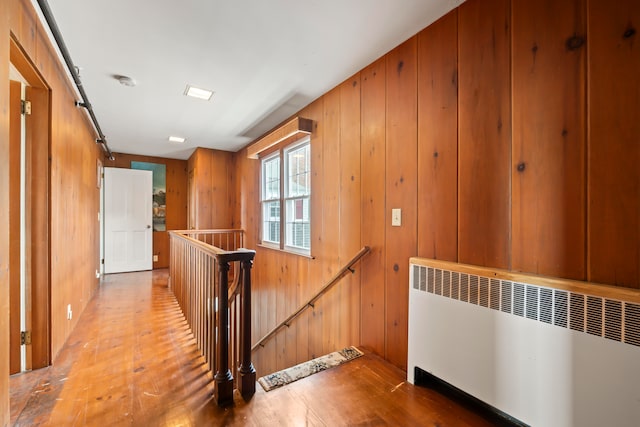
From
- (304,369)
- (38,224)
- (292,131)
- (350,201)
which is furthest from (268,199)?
(304,369)

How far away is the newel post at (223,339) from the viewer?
5.36 feet

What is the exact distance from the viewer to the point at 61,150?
2.41m

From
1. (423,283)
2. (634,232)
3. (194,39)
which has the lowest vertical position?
(423,283)

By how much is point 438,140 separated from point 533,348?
1208 mm

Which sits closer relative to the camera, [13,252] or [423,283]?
[423,283]

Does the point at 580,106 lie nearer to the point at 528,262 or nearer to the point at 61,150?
the point at 528,262

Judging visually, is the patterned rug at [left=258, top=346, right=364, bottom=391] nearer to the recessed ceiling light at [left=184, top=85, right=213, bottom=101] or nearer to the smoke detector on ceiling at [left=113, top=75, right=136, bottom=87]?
the recessed ceiling light at [left=184, top=85, right=213, bottom=101]

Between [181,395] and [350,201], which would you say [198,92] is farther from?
[181,395]

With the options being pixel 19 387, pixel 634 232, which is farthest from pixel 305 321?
pixel 634 232

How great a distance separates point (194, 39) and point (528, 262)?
2455 mm

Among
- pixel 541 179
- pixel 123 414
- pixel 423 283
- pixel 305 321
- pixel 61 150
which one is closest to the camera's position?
pixel 541 179

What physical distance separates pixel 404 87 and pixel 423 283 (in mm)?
1372

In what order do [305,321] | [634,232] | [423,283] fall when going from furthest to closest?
[305,321] < [423,283] < [634,232]

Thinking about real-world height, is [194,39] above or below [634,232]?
above
